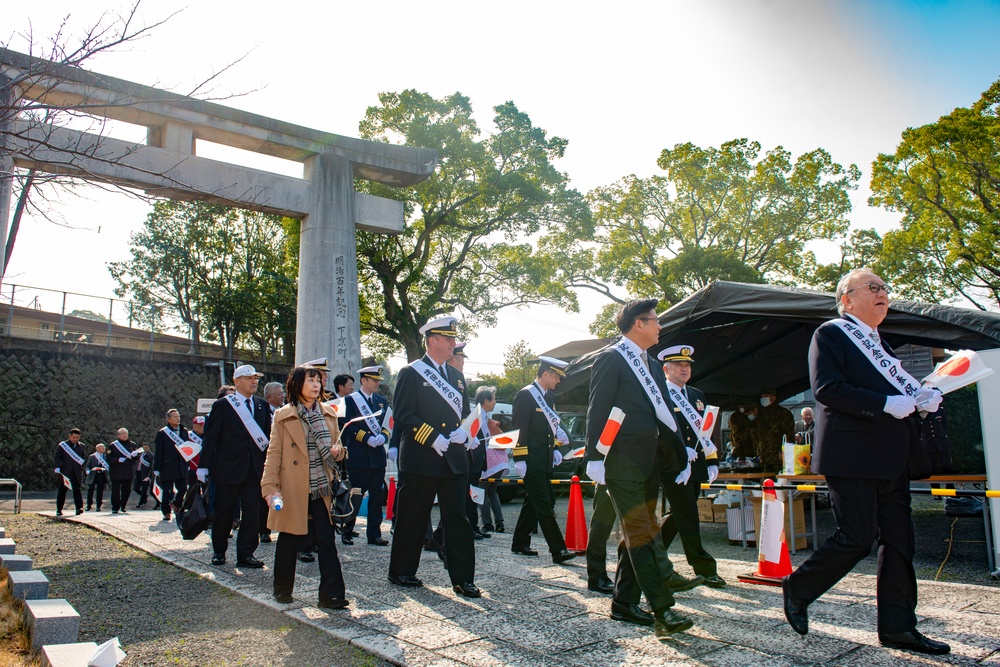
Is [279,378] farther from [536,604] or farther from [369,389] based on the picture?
[536,604]

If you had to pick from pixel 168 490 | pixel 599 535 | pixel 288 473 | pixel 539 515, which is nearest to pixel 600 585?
pixel 599 535

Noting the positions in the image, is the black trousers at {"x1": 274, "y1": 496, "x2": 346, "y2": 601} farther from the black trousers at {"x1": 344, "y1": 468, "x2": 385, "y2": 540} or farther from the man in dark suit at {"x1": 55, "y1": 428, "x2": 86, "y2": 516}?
the man in dark suit at {"x1": 55, "y1": 428, "x2": 86, "y2": 516}

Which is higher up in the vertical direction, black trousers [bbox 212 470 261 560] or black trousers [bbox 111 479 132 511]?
black trousers [bbox 212 470 261 560]

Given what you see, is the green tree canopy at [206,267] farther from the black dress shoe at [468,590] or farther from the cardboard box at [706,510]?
the black dress shoe at [468,590]

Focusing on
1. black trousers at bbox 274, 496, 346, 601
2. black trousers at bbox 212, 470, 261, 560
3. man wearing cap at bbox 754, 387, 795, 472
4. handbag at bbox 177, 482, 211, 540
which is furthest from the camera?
man wearing cap at bbox 754, 387, 795, 472

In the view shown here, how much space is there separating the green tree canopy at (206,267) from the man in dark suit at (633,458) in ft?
94.5

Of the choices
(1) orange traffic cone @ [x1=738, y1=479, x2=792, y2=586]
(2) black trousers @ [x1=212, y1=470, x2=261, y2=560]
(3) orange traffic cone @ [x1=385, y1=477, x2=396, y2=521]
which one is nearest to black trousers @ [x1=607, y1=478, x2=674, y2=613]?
(1) orange traffic cone @ [x1=738, y1=479, x2=792, y2=586]

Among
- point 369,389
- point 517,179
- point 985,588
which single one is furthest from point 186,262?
point 985,588

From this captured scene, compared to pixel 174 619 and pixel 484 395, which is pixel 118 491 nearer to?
pixel 484 395

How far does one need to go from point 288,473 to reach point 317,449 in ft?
0.86

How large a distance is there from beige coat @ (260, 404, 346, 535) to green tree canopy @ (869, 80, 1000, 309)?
2146cm

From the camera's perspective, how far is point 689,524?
5723mm

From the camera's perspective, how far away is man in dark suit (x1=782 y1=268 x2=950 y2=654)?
11.9ft

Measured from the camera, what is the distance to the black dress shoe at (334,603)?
4703mm
